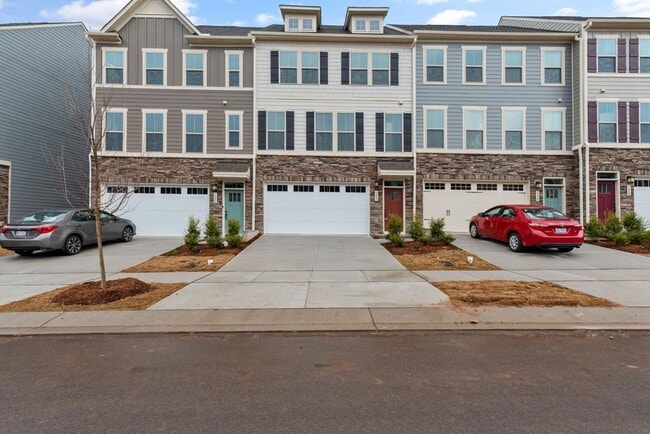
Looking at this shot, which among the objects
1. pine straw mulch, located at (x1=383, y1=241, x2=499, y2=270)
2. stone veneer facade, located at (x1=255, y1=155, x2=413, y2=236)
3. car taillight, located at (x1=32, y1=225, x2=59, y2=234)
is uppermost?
stone veneer facade, located at (x1=255, y1=155, x2=413, y2=236)

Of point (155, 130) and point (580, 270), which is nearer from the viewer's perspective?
point (580, 270)

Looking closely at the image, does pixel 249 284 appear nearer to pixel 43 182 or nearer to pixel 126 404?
pixel 126 404

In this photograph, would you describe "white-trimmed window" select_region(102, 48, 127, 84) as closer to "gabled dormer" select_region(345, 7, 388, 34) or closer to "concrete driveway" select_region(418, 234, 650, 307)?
"gabled dormer" select_region(345, 7, 388, 34)

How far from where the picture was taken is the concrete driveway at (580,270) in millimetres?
7188

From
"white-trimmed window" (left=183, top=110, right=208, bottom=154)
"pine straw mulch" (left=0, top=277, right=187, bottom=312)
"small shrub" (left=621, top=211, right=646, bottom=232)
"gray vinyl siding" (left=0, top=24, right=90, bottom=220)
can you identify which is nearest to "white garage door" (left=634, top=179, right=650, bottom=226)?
"small shrub" (left=621, top=211, right=646, bottom=232)

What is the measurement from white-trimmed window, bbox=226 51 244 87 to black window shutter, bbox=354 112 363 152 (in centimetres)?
563

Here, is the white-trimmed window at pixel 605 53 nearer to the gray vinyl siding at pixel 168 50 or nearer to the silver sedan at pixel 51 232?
the gray vinyl siding at pixel 168 50

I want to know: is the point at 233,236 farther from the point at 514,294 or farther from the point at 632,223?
the point at 632,223

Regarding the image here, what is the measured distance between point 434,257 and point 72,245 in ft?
37.8

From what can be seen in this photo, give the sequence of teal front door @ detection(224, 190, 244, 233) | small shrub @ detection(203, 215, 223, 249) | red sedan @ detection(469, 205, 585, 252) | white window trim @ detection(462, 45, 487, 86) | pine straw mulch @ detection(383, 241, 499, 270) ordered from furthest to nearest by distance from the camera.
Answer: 1. white window trim @ detection(462, 45, 487, 86)
2. teal front door @ detection(224, 190, 244, 233)
3. small shrub @ detection(203, 215, 223, 249)
4. red sedan @ detection(469, 205, 585, 252)
5. pine straw mulch @ detection(383, 241, 499, 270)

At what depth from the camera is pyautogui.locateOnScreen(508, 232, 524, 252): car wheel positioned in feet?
38.8

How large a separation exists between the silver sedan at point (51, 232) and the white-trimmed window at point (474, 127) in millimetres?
15002

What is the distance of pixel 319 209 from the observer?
56.2ft

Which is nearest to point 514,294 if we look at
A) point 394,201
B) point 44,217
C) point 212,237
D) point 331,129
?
point 212,237
